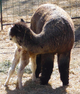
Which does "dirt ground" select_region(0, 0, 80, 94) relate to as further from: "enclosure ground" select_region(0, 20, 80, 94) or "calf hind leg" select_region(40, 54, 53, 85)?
"calf hind leg" select_region(40, 54, 53, 85)

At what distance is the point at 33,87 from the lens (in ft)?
15.6

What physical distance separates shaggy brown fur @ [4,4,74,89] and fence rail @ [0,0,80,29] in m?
5.27

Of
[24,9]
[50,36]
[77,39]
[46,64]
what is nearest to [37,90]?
[46,64]

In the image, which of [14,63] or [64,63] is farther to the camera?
[14,63]

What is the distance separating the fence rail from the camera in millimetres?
10211

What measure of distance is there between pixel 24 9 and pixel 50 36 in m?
7.82

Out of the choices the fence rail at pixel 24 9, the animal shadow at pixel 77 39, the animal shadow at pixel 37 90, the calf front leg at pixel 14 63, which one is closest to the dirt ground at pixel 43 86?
the animal shadow at pixel 37 90

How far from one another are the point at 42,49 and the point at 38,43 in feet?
0.49

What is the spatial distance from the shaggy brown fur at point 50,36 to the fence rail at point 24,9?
5.27m

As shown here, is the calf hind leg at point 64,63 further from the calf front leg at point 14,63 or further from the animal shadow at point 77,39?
the animal shadow at point 77,39

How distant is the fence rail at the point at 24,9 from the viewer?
1021 cm

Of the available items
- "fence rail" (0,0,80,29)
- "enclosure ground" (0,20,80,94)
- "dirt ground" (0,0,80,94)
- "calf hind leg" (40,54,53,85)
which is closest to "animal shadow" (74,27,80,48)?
"dirt ground" (0,0,80,94)

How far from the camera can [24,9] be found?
461 inches

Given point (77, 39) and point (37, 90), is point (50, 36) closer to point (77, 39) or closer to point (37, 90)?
point (37, 90)
